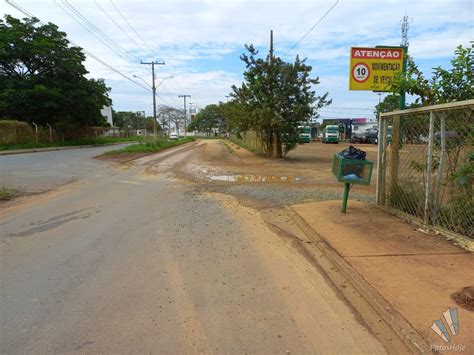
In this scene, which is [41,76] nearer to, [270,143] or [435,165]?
[270,143]

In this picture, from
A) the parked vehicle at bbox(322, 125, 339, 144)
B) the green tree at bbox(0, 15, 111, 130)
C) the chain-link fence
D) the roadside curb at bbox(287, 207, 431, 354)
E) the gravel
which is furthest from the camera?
the parked vehicle at bbox(322, 125, 339, 144)

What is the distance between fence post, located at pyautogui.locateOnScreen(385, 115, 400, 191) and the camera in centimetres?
793

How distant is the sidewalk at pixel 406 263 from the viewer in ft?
12.1

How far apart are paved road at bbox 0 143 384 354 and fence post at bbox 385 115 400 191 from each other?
2.85 meters

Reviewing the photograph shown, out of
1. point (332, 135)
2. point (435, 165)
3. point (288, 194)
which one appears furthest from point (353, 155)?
point (332, 135)

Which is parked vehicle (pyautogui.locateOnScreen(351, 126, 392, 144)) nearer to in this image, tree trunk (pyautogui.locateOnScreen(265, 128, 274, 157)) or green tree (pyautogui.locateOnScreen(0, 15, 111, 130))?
tree trunk (pyautogui.locateOnScreen(265, 128, 274, 157))

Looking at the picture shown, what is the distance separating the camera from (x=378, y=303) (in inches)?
156

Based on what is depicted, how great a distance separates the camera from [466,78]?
645 cm

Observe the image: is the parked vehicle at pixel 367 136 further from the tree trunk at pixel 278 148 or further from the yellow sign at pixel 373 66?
the yellow sign at pixel 373 66

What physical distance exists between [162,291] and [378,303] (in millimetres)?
2221

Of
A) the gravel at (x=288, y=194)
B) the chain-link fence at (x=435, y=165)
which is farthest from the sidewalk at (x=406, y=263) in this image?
the gravel at (x=288, y=194)

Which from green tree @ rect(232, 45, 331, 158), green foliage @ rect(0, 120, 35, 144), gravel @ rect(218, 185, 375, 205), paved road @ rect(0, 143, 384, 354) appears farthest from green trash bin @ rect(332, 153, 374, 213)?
green foliage @ rect(0, 120, 35, 144)

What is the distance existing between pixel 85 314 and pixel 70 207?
5.75m

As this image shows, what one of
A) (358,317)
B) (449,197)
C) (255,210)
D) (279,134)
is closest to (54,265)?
(358,317)
